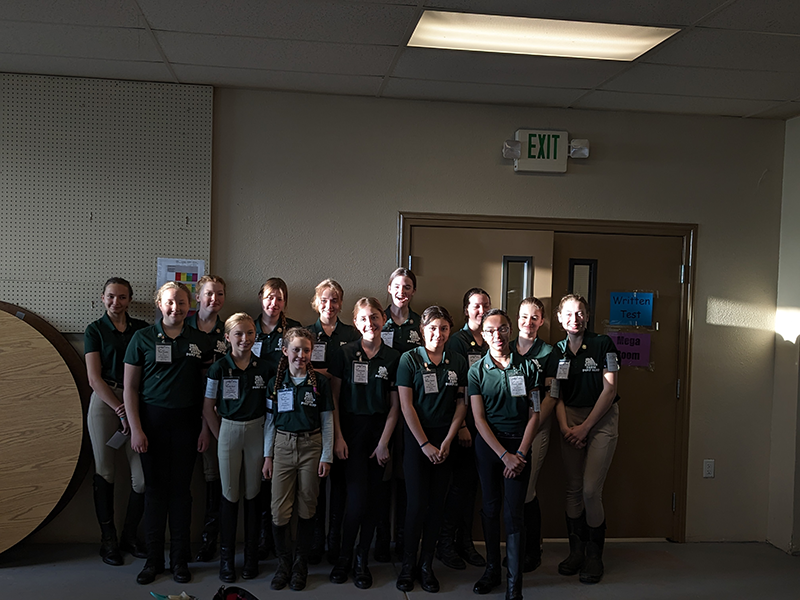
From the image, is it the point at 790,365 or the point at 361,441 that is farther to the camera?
the point at 790,365

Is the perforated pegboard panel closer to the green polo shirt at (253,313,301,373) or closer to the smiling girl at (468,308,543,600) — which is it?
the green polo shirt at (253,313,301,373)

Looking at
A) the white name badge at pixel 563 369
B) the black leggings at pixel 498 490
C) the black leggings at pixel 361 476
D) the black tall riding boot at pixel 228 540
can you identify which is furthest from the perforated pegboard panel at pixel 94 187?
the white name badge at pixel 563 369

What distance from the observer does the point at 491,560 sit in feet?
11.6

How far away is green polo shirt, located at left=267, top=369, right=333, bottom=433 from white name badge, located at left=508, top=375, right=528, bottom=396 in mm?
963

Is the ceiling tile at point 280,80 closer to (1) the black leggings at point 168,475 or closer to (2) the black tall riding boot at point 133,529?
(1) the black leggings at point 168,475

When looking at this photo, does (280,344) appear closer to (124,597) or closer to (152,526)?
(152,526)

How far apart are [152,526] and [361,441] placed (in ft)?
4.00

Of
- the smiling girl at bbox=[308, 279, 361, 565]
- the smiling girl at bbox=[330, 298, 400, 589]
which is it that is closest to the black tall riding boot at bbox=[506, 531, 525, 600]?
the smiling girl at bbox=[330, 298, 400, 589]

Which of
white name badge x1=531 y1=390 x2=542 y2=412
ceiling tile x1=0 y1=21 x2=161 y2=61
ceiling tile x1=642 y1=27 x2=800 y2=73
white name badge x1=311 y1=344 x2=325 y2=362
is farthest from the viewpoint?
white name badge x1=311 y1=344 x2=325 y2=362

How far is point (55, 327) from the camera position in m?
4.00

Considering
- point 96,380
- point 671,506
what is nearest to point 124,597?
point 96,380

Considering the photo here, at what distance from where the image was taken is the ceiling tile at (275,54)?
333cm

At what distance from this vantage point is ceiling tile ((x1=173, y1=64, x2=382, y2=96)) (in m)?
3.82

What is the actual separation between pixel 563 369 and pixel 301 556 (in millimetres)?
1816
